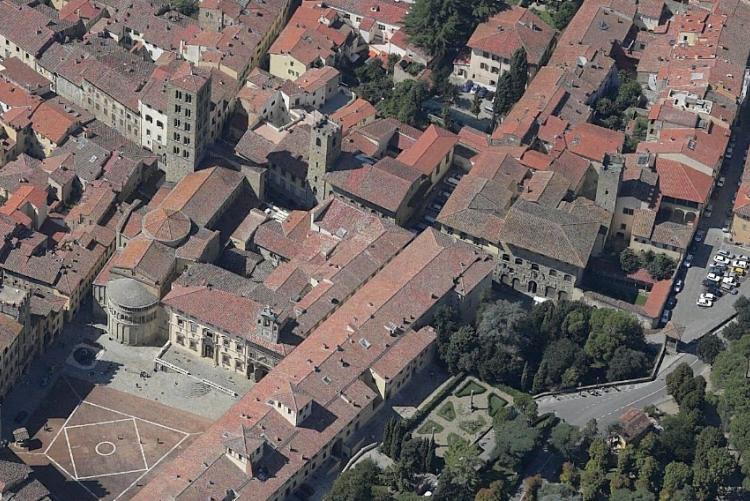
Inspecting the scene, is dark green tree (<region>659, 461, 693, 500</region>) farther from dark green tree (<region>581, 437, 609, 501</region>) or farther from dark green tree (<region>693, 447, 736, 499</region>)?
dark green tree (<region>581, 437, 609, 501</region>)

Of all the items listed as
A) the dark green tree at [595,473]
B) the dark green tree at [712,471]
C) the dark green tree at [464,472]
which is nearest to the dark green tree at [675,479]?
the dark green tree at [712,471]

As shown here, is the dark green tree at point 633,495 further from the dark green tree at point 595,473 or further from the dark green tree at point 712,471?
the dark green tree at point 712,471

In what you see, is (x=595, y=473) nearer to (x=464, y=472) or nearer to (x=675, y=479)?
(x=675, y=479)

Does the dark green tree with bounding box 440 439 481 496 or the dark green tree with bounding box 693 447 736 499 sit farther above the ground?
the dark green tree with bounding box 693 447 736 499

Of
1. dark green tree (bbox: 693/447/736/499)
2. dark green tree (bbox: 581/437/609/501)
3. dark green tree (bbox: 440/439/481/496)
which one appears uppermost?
dark green tree (bbox: 693/447/736/499)

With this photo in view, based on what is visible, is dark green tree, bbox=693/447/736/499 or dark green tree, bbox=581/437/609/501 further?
dark green tree, bbox=581/437/609/501

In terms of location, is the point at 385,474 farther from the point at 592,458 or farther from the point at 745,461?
the point at 745,461

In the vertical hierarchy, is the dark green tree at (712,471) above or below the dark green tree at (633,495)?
above

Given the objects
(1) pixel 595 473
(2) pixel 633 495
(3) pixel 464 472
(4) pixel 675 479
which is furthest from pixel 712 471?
(3) pixel 464 472

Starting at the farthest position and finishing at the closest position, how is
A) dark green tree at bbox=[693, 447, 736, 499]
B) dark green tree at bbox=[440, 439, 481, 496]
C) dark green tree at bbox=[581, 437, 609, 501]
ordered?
dark green tree at bbox=[581, 437, 609, 501], dark green tree at bbox=[693, 447, 736, 499], dark green tree at bbox=[440, 439, 481, 496]

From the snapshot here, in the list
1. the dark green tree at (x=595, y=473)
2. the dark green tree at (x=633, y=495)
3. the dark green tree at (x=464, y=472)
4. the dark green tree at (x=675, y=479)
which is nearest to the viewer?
the dark green tree at (x=633, y=495)

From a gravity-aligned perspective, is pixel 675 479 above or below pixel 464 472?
above

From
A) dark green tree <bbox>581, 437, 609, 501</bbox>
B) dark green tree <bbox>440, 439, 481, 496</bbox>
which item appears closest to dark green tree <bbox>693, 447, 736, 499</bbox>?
dark green tree <bbox>581, 437, 609, 501</bbox>

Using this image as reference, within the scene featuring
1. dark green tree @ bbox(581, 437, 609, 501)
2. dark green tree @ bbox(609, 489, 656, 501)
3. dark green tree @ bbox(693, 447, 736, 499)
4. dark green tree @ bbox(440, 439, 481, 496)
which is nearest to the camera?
dark green tree @ bbox(609, 489, 656, 501)
